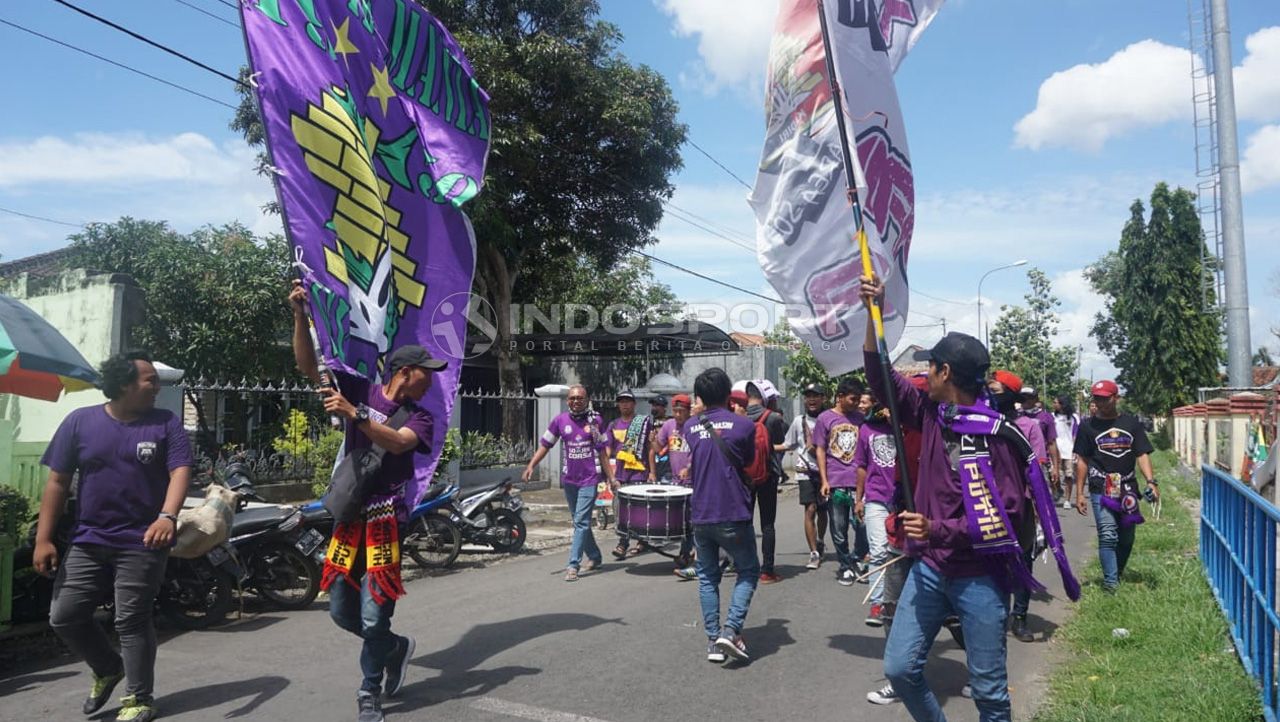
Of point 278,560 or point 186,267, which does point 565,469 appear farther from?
point 186,267

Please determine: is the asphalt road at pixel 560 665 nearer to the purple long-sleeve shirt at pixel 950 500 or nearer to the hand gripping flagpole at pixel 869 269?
the purple long-sleeve shirt at pixel 950 500

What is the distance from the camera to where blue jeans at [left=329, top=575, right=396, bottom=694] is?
450cm

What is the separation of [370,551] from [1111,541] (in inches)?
233

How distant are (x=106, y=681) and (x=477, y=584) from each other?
3967mm

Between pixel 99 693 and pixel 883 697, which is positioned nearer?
pixel 99 693

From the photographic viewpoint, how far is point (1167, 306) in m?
38.7

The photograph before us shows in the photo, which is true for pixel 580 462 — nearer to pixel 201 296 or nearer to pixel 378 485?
pixel 378 485

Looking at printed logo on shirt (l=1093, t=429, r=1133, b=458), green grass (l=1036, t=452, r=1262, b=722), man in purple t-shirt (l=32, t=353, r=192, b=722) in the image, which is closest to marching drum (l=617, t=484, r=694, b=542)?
green grass (l=1036, t=452, r=1262, b=722)

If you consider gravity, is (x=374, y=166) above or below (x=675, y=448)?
above

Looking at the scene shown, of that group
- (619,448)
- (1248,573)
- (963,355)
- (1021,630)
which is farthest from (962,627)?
(619,448)

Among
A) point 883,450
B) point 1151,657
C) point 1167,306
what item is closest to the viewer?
point 1151,657

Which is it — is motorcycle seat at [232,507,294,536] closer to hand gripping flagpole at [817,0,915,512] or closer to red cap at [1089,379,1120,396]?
hand gripping flagpole at [817,0,915,512]

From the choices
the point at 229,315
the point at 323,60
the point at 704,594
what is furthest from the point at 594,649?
the point at 229,315

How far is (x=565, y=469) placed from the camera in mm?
8914
